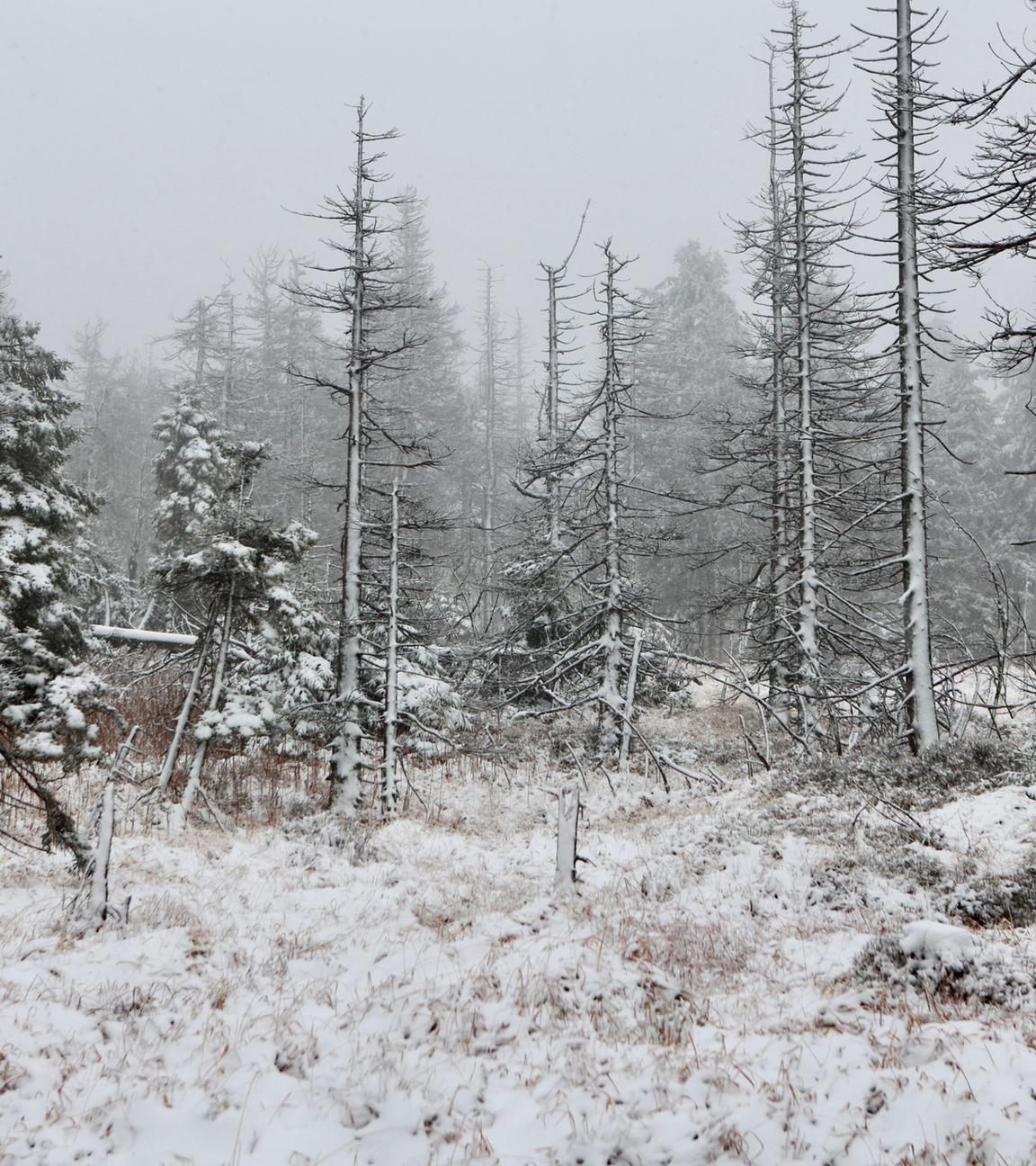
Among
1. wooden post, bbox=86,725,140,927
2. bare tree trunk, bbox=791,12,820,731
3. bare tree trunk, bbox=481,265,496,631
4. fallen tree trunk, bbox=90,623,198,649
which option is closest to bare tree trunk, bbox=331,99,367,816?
wooden post, bbox=86,725,140,927

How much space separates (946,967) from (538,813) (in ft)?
28.0

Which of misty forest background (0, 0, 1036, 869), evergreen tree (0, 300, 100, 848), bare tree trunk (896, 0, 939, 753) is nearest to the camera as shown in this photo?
misty forest background (0, 0, 1036, 869)

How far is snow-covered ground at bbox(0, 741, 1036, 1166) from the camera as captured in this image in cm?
385

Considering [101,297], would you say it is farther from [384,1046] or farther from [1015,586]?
[384,1046]

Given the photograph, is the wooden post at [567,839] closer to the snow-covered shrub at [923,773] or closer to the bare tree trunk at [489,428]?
the snow-covered shrub at [923,773]

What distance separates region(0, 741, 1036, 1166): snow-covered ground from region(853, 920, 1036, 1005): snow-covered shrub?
1.3 inches

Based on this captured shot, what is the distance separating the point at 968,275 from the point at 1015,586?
32.1 metres

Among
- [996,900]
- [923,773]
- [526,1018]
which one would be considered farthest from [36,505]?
[923,773]

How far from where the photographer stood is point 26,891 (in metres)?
7.44

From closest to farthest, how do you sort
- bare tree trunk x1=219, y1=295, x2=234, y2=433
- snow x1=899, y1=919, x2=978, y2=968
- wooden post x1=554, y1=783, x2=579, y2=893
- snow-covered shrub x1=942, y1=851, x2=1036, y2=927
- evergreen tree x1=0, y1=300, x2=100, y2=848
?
snow x1=899, y1=919, x2=978, y2=968 → snow-covered shrub x1=942, y1=851, x2=1036, y2=927 → wooden post x1=554, y1=783, x2=579, y2=893 → evergreen tree x1=0, y1=300, x2=100, y2=848 → bare tree trunk x1=219, y1=295, x2=234, y2=433

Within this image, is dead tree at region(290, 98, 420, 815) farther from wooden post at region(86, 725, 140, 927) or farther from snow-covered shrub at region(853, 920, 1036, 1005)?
snow-covered shrub at region(853, 920, 1036, 1005)

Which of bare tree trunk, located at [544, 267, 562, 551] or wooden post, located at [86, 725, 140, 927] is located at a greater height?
bare tree trunk, located at [544, 267, 562, 551]

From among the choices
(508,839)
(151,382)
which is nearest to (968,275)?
(508,839)

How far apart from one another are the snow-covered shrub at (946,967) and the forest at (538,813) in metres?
0.03
